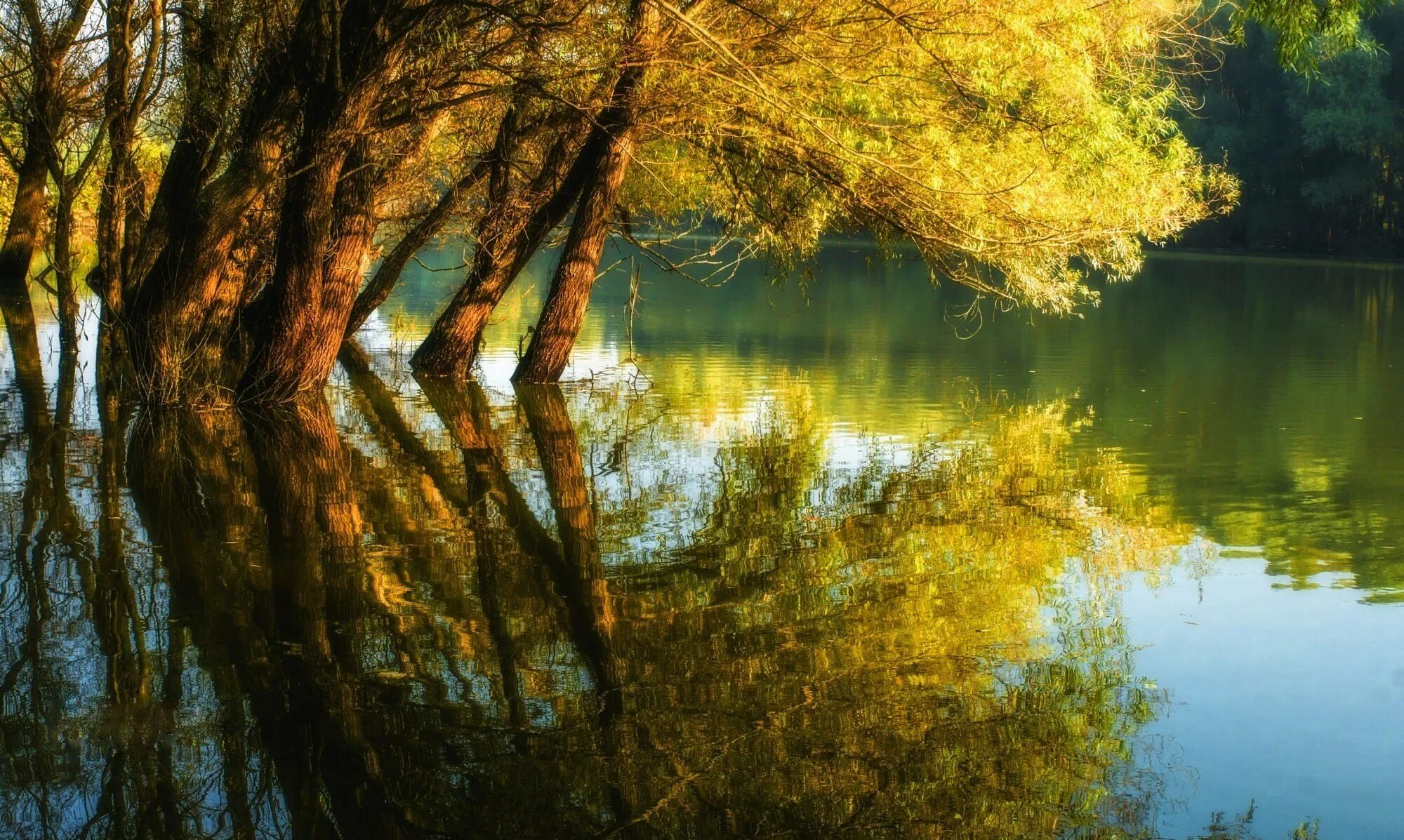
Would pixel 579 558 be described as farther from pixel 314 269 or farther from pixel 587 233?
pixel 587 233

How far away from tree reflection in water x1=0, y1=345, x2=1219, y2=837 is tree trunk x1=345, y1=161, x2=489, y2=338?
6014mm

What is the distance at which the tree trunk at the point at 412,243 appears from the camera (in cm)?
1582

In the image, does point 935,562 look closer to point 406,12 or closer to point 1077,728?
Answer: point 1077,728

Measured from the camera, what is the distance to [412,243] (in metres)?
16.9

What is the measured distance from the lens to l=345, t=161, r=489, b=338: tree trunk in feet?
51.9

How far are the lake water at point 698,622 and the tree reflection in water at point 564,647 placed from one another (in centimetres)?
2

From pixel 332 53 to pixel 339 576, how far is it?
621 cm

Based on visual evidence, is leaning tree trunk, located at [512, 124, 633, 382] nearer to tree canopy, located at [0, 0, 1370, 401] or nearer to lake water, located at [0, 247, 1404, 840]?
tree canopy, located at [0, 0, 1370, 401]

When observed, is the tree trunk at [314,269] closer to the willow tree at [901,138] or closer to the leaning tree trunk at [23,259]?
the willow tree at [901,138]

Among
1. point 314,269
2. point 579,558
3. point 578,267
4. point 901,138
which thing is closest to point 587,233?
point 578,267

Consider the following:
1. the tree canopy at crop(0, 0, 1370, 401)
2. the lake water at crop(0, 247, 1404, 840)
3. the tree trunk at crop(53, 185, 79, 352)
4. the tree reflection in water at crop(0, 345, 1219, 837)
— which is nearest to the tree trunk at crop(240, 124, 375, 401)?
the tree canopy at crop(0, 0, 1370, 401)

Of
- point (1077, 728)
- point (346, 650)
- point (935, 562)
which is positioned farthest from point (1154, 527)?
point (346, 650)

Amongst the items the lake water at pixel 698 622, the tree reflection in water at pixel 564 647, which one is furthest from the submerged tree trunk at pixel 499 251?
the tree reflection in water at pixel 564 647

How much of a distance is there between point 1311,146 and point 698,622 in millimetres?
50780
